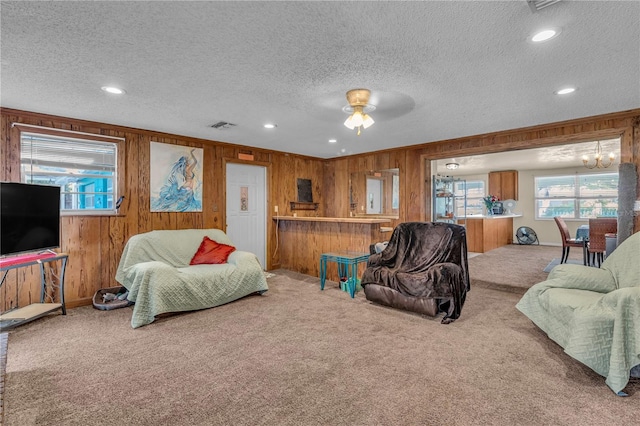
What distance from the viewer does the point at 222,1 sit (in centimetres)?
169

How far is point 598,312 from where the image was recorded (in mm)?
2178

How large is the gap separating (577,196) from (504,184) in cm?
179

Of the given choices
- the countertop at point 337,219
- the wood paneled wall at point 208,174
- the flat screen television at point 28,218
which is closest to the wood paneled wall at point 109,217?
the wood paneled wall at point 208,174

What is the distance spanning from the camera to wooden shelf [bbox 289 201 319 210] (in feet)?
21.1

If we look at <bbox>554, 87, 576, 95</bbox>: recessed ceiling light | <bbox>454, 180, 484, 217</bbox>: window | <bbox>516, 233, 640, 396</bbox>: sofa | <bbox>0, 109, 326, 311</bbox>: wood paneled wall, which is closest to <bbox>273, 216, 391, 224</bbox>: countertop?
<bbox>0, 109, 326, 311</bbox>: wood paneled wall

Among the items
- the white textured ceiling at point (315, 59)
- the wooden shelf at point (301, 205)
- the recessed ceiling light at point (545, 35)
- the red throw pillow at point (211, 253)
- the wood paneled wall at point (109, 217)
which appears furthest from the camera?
the wooden shelf at point (301, 205)

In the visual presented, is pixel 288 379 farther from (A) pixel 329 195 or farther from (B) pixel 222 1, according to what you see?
(A) pixel 329 195

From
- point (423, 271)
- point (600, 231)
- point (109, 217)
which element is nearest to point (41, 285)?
point (109, 217)

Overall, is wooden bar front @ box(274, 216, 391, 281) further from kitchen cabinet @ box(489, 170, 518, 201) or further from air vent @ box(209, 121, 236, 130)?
kitchen cabinet @ box(489, 170, 518, 201)

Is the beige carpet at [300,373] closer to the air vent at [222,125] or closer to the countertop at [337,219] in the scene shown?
the countertop at [337,219]

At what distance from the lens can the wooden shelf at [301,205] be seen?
642 cm

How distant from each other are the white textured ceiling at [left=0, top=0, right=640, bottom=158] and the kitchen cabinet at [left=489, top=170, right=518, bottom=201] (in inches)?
251

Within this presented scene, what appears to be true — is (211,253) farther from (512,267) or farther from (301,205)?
(512,267)

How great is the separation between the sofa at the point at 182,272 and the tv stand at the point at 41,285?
61 cm
